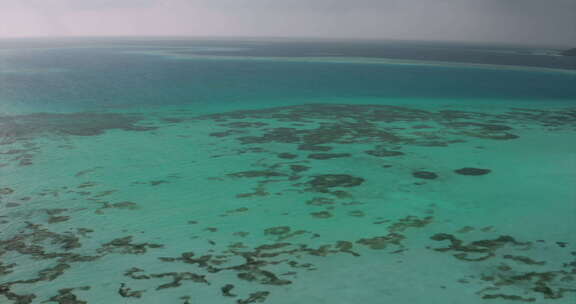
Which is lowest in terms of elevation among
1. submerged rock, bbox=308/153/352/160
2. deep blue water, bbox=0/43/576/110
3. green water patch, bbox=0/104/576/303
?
green water patch, bbox=0/104/576/303

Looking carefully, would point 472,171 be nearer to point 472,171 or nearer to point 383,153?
point 472,171

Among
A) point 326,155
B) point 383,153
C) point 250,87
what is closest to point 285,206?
point 326,155

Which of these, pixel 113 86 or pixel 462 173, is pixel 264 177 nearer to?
pixel 462 173

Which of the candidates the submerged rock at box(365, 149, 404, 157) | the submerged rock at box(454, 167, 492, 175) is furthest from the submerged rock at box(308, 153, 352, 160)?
the submerged rock at box(454, 167, 492, 175)

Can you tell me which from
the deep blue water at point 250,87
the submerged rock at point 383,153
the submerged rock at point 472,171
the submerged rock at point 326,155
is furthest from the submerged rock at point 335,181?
the deep blue water at point 250,87

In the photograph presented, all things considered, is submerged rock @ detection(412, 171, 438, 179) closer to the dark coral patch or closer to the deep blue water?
the dark coral patch

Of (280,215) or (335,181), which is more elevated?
(335,181)

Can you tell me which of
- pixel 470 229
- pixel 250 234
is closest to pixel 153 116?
pixel 250 234

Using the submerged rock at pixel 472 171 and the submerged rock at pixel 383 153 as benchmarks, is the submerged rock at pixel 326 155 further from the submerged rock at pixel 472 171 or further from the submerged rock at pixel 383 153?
the submerged rock at pixel 472 171
